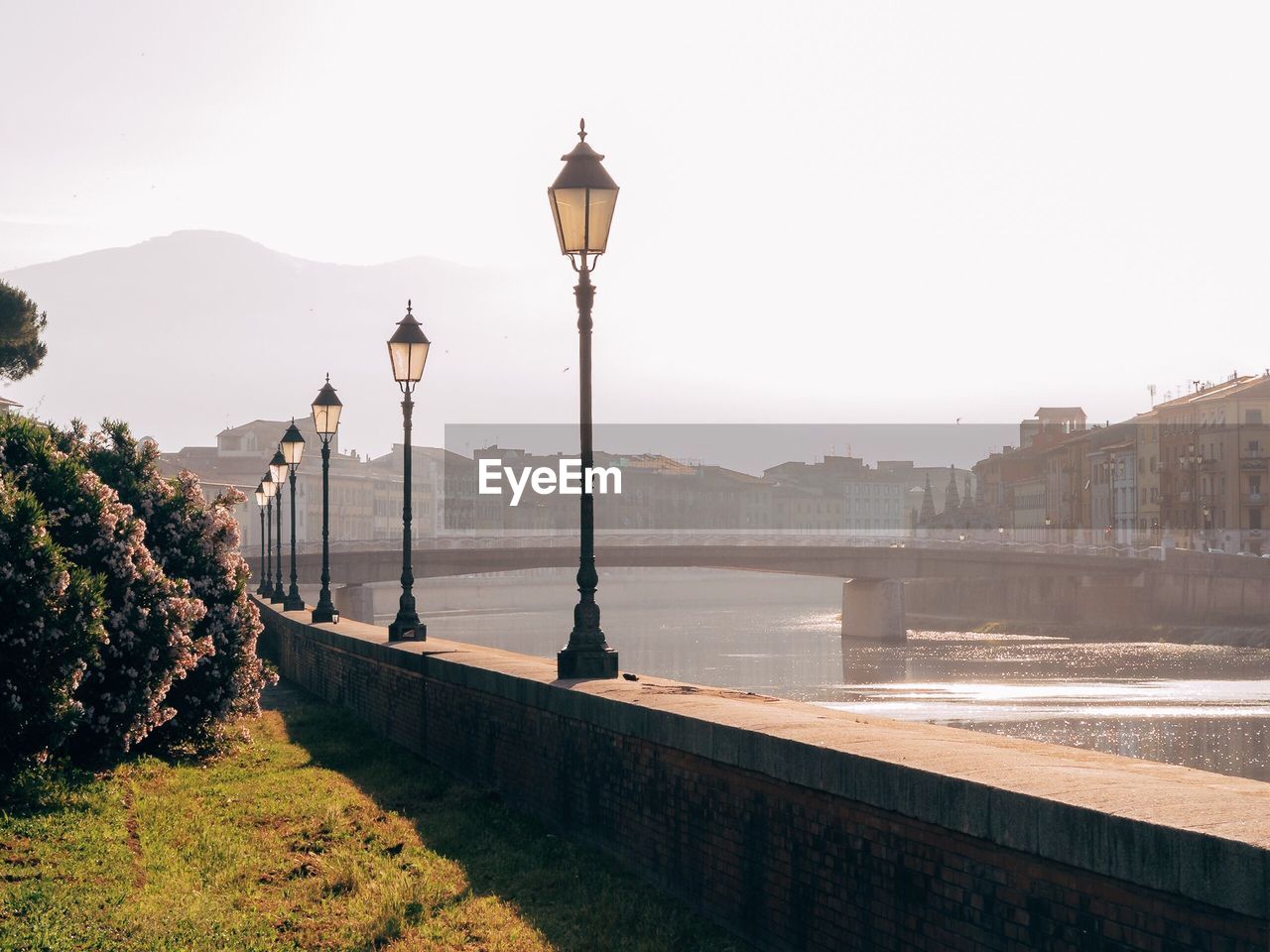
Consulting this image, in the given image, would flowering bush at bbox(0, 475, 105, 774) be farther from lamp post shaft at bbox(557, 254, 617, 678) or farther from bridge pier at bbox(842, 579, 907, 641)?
bridge pier at bbox(842, 579, 907, 641)

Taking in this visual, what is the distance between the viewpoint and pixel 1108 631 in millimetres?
78438

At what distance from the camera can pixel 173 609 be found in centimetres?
1619

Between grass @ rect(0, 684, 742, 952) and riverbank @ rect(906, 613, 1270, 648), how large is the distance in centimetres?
5807

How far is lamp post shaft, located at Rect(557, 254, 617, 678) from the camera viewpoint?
42.8 ft

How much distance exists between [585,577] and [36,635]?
4665 mm

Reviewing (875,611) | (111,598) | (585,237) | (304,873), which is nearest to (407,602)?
(111,598)

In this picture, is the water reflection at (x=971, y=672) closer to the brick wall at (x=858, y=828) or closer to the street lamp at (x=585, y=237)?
the street lamp at (x=585, y=237)

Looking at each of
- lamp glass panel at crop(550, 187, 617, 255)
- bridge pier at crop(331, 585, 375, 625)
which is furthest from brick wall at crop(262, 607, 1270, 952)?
bridge pier at crop(331, 585, 375, 625)

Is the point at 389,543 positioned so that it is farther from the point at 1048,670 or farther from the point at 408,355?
the point at 408,355

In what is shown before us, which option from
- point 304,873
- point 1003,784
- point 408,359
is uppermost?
point 408,359

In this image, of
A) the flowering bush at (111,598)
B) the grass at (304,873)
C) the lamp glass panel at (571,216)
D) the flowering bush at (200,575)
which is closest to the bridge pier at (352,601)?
the flowering bush at (200,575)

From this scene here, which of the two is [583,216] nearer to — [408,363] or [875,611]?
[408,363]

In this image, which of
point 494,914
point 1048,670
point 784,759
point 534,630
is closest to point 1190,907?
point 784,759

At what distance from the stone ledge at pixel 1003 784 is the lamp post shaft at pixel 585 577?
130 centimetres
